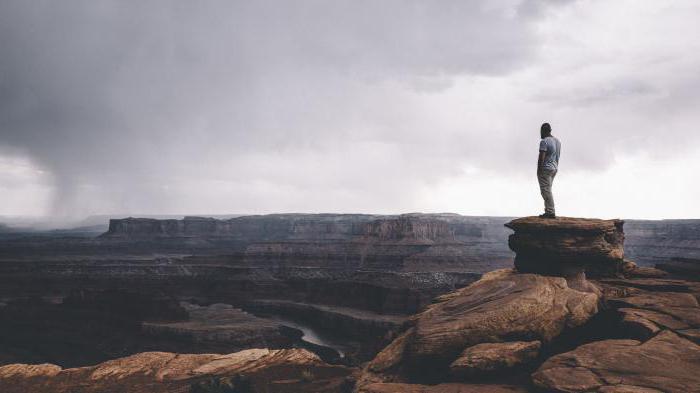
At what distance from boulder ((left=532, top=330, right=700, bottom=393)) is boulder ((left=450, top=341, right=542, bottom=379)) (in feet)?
3.00

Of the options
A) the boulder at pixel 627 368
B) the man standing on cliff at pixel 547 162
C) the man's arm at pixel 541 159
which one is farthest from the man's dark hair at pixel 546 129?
the boulder at pixel 627 368

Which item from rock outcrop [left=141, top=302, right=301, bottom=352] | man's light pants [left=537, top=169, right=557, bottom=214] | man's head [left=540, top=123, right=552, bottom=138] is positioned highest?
man's head [left=540, top=123, right=552, bottom=138]

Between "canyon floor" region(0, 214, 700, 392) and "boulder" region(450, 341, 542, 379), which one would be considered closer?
"boulder" region(450, 341, 542, 379)

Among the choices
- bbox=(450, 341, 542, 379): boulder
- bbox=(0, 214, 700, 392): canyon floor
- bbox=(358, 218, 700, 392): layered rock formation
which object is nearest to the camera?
bbox=(358, 218, 700, 392): layered rock formation

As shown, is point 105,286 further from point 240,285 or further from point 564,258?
point 564,258

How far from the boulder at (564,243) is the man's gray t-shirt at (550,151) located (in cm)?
186

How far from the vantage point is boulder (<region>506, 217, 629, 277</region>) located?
15.1 meters

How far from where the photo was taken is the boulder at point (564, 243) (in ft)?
49.6

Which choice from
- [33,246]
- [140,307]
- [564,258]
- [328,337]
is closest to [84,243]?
[33,246]

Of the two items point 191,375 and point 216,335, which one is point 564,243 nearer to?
point 191,375

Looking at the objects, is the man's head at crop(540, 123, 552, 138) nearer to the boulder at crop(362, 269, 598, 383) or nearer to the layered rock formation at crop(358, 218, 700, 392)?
the layered rock formation at crop(358, 218, 700, 392)

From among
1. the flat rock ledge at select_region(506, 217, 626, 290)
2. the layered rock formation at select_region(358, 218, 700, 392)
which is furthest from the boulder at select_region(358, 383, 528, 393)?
the flat rock ledge at select_region(506, 217, 626, 290)

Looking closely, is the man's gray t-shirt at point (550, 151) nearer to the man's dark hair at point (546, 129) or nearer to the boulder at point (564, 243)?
the man's dark hair at point (546, 129)

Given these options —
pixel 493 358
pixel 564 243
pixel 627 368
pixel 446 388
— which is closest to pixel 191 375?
pixel 446 388
